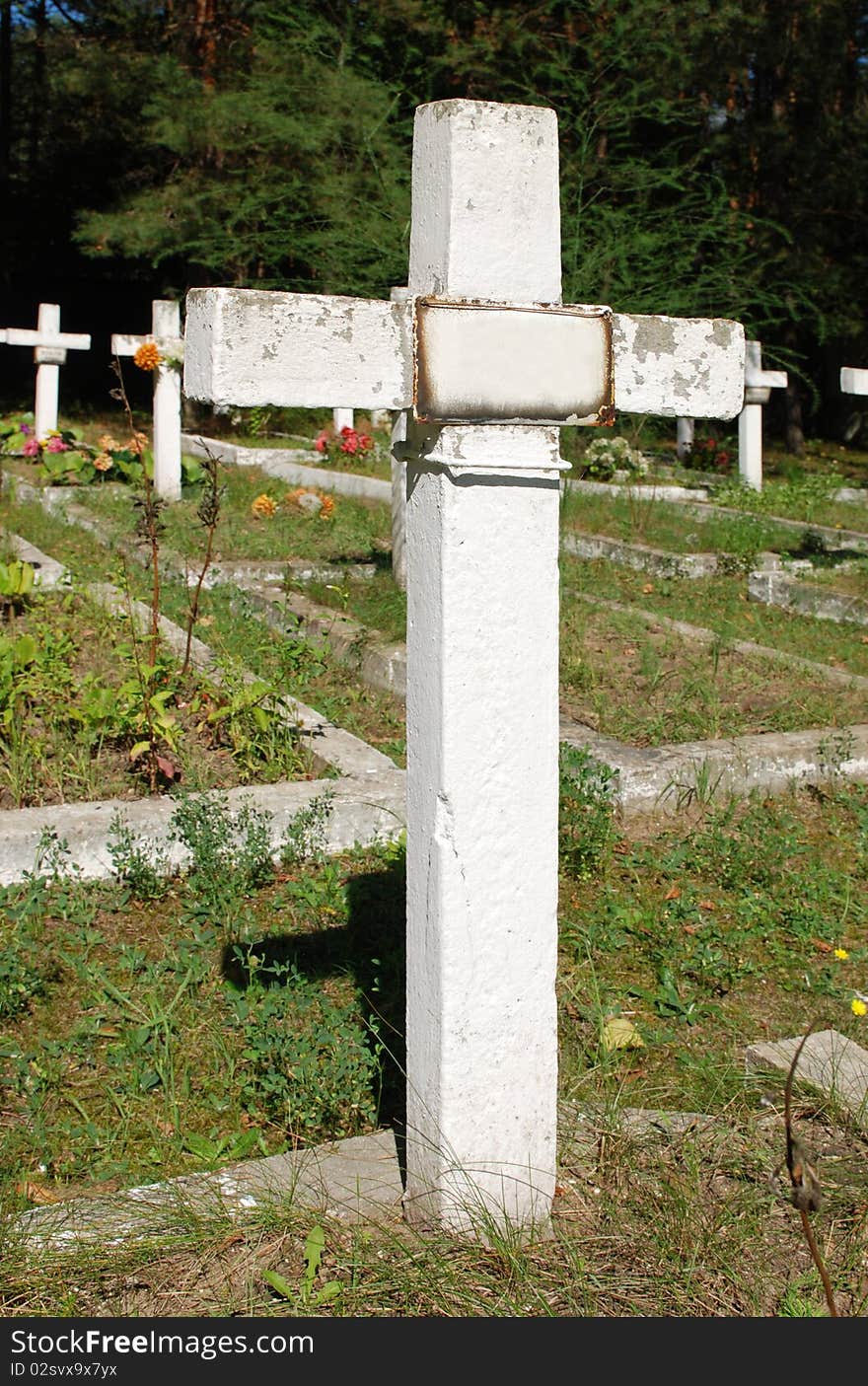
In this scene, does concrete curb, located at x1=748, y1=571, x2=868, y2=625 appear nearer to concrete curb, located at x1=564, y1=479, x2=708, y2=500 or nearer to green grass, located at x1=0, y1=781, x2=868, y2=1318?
concrete curb, located at x1=564, y1=479, x2=708, y2=500

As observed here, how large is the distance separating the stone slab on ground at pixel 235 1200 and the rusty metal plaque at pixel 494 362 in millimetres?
1252

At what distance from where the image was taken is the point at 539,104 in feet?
47.2

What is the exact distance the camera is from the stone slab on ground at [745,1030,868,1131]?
8.16 ft

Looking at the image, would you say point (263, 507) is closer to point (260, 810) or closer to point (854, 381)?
point (854, 381)

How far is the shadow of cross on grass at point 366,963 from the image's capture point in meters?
2.78

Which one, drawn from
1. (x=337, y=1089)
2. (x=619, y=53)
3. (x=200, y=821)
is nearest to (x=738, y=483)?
(x=619, y=53)

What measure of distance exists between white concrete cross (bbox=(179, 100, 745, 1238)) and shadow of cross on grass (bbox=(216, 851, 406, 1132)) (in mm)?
500

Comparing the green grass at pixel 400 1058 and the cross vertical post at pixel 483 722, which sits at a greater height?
the cross vertical post at pixel 483 722

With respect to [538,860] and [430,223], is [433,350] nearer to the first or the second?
[430,223]

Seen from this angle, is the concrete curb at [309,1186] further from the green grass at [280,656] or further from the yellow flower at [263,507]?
the yellow flower at [263,507]

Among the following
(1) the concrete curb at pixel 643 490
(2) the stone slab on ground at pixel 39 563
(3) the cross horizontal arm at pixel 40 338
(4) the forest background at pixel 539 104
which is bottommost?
(2) the stone slab on ground at pixel 39 563

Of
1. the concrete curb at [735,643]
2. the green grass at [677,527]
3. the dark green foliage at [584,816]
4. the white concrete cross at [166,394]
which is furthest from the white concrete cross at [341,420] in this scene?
the dark green foliage at [584,816]

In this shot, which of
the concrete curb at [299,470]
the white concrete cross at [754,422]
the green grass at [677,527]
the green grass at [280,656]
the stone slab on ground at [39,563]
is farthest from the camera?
the white concrete cross at [754,422]

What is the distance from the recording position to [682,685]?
5.46m
